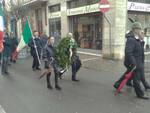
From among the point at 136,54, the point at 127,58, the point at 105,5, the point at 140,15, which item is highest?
the point at 105,5

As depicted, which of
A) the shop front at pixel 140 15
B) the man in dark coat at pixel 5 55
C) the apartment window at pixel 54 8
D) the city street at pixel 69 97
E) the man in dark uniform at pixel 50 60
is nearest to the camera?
the city street at pixel 69 97

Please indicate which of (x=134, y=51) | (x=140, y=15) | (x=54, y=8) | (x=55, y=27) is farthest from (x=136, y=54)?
(x=54, y=8)

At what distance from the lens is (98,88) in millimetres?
6824

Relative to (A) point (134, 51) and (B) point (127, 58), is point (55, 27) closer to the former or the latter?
(B) point (127, 58)

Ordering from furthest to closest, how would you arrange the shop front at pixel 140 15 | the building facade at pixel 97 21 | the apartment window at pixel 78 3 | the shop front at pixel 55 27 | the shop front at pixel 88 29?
the shop front at pixel 55 27, the apartment window at pixel 78 3, the shop front at pixel 88 29, the shop front at pixel 140 15, the building facade at pixel 97 21

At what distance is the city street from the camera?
16.9ft

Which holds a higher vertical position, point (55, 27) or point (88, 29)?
point (55, 27)

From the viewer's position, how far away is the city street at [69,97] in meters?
5.16

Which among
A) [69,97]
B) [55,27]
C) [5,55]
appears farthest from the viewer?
[55,27]

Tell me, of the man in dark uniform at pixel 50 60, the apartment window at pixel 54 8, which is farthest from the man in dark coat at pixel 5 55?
the apartment window at pixel 54 8

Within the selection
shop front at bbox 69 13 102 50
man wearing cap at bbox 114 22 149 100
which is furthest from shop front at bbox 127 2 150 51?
man wearing cap at bbox 114 22 149 100

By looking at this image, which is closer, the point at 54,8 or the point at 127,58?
the point at 127,58

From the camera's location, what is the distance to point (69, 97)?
6.07 meters

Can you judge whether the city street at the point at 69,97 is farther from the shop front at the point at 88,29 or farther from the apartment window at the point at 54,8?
the apartment window at the point at 54,8
